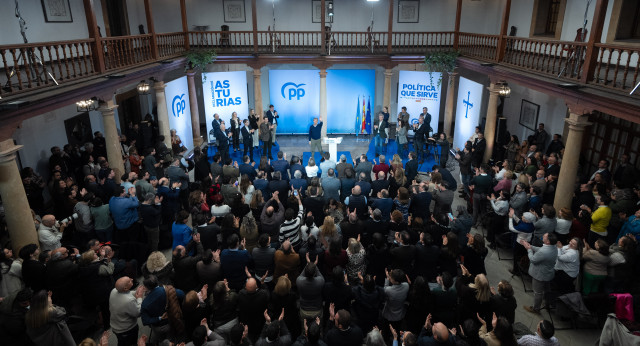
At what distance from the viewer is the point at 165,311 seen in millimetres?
5055

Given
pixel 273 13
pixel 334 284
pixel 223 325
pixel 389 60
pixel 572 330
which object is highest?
pixel 273 13

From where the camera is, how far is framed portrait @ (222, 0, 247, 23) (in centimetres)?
1802

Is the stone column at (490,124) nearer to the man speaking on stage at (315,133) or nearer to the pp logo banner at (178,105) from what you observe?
the man speaking on stage at (315,133)

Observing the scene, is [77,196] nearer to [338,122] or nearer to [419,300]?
[419,300]

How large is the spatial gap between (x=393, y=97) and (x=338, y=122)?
3172 millimetres

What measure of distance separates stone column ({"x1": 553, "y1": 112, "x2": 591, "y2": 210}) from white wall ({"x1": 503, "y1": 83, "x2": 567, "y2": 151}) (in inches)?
135

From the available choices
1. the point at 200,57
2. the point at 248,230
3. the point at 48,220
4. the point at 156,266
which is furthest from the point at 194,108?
the point at 156,266

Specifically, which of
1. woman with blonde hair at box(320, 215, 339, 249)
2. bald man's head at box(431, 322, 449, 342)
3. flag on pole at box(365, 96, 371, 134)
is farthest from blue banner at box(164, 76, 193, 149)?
bald man's head at box(431, 322, 449, 342)

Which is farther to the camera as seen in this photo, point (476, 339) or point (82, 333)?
point (82, 333)

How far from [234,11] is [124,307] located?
15.9 meters

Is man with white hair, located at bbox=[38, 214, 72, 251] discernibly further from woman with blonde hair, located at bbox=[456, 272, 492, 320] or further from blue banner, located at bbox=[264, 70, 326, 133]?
blue banner, located at bbox=[264, 70, 326, 133]

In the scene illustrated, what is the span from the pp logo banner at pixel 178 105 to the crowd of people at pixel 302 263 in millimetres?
5165

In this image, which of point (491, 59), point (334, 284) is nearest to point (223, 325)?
point (334, 284)

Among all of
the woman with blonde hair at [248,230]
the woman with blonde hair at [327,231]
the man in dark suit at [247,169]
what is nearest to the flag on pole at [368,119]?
the man in dark suit at [247,169]
